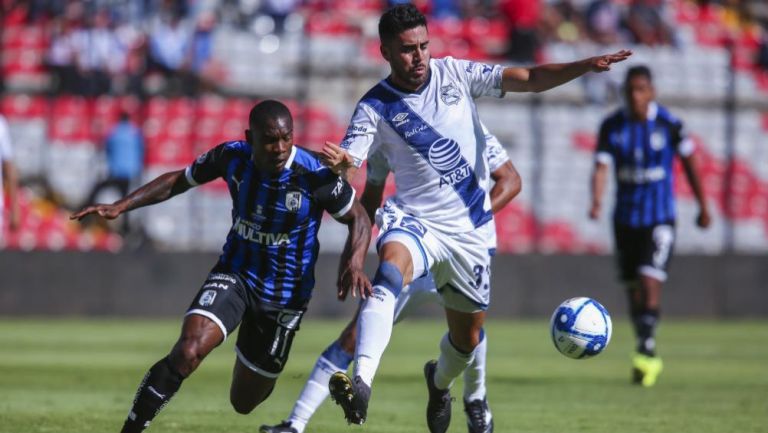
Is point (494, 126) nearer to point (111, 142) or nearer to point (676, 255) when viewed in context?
point (676, 255)

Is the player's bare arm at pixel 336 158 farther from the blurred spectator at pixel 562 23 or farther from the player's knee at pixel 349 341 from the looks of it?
the blurred spectator at pixel 562 23

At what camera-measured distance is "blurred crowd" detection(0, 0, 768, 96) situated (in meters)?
21.0

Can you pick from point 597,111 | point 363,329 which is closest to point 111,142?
point 597,111

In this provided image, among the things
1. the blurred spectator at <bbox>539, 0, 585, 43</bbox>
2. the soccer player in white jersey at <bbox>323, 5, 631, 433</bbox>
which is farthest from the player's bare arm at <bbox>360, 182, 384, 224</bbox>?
the blurred spectator at <bbox>539, 0, 585, 43</bbox>

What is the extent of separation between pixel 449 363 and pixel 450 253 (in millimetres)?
801

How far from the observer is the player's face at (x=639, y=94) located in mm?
12652

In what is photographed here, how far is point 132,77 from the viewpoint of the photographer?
20891mm

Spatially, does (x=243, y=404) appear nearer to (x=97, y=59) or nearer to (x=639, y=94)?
(x=639, y=94)

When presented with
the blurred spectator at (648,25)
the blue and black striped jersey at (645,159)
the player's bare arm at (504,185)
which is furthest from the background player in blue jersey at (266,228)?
the blurred spectator at (648,25)

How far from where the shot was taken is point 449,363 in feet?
27.0

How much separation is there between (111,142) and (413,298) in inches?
499

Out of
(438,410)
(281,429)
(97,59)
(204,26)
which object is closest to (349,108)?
(204,26)

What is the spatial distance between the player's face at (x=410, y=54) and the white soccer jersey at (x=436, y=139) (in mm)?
123

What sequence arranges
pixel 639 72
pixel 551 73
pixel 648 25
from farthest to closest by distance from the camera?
pixel 648 25, pixel 639 72, pixel 551 73
